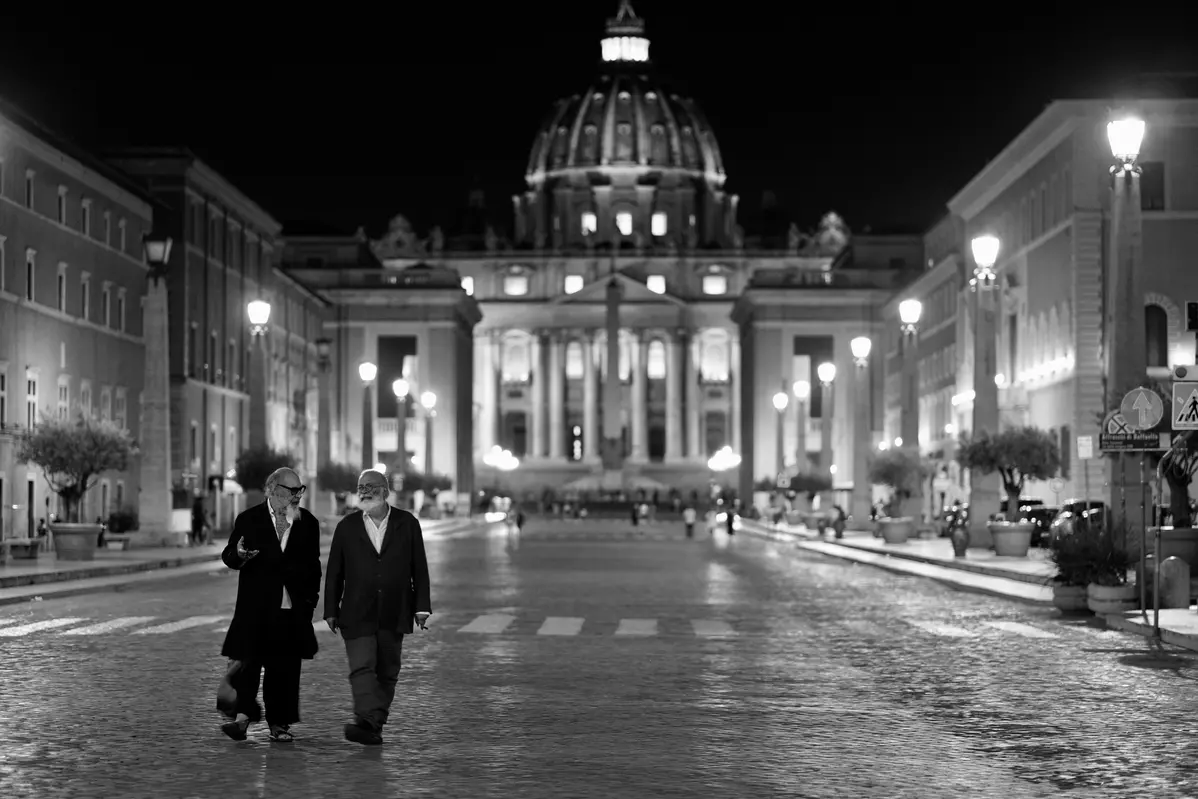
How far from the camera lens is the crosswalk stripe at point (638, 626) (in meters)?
25.8

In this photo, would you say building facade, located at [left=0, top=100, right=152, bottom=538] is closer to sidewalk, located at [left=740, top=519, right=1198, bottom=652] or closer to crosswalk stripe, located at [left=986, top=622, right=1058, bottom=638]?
sidewalk, located at [left=740, top=519, right=1198, bottom=652]

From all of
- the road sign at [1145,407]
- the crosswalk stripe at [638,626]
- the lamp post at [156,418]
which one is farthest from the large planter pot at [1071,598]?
the lamp post at [156,418]

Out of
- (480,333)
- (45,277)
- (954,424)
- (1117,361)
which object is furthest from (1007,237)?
(480,333)

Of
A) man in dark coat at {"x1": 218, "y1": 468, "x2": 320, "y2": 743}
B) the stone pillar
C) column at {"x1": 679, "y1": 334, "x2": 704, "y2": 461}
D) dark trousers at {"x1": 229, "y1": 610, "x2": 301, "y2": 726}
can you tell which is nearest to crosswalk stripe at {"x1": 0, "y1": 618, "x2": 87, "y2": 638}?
dark trousers at {"x1": 229, "y1": 610, "x2": 301, "y2": 726}

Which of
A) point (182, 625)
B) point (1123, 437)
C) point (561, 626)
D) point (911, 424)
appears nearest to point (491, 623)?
point (561, 626)

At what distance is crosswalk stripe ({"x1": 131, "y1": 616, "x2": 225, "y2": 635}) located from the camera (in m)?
25.2

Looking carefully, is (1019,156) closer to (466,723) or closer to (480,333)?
(466,723)

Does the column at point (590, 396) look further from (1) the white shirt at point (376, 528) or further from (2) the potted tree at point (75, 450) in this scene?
(1) the white shirt at point (376, 528)

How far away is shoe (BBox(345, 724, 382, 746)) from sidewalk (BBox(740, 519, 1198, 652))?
35.9 feet

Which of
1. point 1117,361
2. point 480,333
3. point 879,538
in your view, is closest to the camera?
point 1117,361

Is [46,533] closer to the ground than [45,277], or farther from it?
closer to the ground

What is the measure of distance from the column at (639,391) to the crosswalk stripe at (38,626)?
168 metres

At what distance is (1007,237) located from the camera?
284 feet

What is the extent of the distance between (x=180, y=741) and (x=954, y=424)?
87.9 metres
